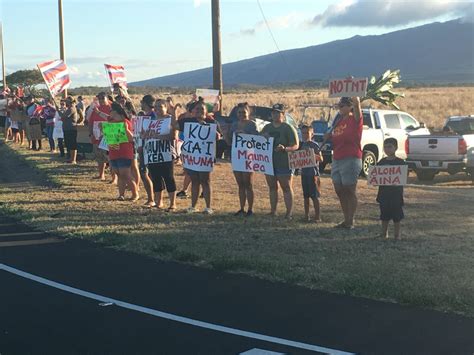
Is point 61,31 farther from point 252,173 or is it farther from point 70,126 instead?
point 252,173

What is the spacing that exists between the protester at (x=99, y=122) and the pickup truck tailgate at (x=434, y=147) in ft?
28.9

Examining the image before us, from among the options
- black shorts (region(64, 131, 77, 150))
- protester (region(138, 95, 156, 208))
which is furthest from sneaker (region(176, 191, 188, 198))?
black shorts (region(64, 131, 77, 150))

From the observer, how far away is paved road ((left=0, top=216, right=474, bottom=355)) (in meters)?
5.28

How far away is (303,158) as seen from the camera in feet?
34.3

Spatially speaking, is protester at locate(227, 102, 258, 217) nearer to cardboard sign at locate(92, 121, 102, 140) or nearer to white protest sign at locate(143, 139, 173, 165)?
white protest sign at locate(143, 139, 173, 165)

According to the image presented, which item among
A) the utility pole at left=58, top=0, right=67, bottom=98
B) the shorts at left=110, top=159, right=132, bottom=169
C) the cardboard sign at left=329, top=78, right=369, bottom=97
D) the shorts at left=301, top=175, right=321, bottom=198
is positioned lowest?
the shorts at left=301, top=175, right=321, bottom=198

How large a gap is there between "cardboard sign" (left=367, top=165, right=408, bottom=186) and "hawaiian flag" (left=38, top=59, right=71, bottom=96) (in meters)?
12.6

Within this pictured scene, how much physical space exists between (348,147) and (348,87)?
896 mm

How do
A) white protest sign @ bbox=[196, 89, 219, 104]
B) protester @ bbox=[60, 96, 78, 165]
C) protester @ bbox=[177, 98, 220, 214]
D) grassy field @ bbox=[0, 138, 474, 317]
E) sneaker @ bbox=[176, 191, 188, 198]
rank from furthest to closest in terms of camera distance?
protester @ bbox=[60, 96, 78, 165], white protest sign @ bbox=[196, 89, 219, 104], sneaker @ bbox=[176, 191, 188, 198], protester @ bbox=[177, 98, 220, 214], grassy field @ bbox=[0, 138, 474, 317]

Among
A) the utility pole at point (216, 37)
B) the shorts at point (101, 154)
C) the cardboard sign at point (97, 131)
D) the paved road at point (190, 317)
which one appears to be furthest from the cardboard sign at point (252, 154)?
the utility pole at point (216, 37)

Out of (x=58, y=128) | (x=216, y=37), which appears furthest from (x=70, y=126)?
(x=216, y=37)

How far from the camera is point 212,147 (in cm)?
1133

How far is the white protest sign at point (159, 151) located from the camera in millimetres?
11375

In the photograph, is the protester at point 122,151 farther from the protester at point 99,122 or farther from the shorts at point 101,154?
the shorts at point 101,154
